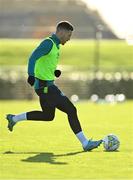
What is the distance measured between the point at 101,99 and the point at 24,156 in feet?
54.0

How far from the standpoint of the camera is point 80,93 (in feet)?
92.9

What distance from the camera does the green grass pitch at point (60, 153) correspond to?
382 inches

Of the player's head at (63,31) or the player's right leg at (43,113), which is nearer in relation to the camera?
the player's head at (63,31)

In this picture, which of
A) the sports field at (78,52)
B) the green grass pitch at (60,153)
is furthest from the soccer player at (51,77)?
the sports field at (78,52)

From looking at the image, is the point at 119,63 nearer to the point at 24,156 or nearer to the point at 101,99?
the point at 101,99

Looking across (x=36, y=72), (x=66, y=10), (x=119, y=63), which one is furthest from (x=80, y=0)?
(x=36, y=72)

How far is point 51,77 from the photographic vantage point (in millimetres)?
12195

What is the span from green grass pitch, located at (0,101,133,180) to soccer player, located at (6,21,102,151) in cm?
36

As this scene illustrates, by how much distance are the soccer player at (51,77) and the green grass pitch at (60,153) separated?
36cm

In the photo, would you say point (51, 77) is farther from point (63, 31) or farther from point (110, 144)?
point (110, 144)

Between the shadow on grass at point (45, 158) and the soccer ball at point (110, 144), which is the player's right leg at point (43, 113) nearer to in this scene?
the shadow on grass at point (45, 158)

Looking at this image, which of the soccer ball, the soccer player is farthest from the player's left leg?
the soccer ball

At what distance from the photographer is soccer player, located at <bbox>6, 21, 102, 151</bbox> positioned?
39.1 feet

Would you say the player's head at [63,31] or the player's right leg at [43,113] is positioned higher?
the player's head at [63,31]
